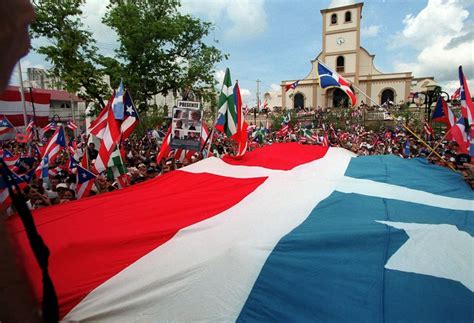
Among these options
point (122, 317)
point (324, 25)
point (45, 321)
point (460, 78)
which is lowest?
point (122, 317)

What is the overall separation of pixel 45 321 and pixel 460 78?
7.19 metres

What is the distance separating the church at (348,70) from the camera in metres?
40.6

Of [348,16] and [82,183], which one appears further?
[348,16]

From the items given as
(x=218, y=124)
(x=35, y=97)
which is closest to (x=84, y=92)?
(x=35, y=97)

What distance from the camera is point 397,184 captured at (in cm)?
429

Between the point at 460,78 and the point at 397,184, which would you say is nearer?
the point at 397,184

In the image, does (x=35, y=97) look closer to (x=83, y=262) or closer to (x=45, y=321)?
(x=83, y=262)

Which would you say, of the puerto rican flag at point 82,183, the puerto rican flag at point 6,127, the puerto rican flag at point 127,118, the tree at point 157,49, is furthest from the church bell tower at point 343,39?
the puerto rican flag at point 82,183

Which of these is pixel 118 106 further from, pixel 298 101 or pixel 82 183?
pixel 298 101

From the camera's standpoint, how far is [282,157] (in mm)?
6438

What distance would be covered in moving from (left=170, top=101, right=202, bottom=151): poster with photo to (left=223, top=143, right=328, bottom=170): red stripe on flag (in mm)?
1356

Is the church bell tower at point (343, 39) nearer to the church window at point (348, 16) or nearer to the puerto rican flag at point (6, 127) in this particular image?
the church window at point (348, 16)

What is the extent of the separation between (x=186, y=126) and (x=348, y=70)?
130 ft

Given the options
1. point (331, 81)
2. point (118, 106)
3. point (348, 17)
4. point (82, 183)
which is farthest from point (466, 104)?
point (348, 17)
